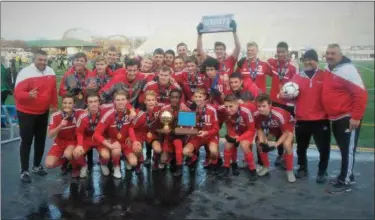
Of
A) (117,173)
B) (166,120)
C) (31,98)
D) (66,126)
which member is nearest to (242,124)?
(166,120)

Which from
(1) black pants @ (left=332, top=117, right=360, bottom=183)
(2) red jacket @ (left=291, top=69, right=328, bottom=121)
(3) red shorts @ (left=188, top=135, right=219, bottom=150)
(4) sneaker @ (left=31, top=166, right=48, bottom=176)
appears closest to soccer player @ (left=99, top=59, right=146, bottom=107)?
(3) red shorts @ (left=188, top=135, right=219, bottom=150)

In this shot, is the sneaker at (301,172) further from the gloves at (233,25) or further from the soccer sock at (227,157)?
the gloves at (233,25)

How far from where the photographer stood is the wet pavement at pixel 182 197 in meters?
3.73

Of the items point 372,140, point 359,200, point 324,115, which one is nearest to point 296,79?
point 324,115

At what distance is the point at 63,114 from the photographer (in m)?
5.02

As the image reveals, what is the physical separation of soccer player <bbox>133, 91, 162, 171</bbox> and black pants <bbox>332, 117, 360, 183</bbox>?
2.54m

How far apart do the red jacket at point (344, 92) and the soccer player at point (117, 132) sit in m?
2.74

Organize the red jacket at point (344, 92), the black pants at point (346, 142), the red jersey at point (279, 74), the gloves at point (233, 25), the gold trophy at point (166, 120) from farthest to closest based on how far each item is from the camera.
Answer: the gloves at point (233, 25) < the red jersey at point (279, 74) < the gold trophy at point (166, 120) < the black pants at point (346, 142) < the red jacket at point (344, 92)

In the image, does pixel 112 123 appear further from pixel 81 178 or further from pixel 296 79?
pixel 296 79

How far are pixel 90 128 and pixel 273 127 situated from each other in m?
2.75

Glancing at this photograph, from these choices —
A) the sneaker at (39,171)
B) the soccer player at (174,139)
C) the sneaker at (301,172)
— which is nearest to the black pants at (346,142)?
the sneaker at (301,172)

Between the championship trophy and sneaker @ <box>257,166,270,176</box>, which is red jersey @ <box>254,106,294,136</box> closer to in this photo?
sneaker @ <box>257,166,270,176</box>

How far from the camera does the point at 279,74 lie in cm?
558

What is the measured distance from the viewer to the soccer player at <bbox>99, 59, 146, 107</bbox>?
5441mm
